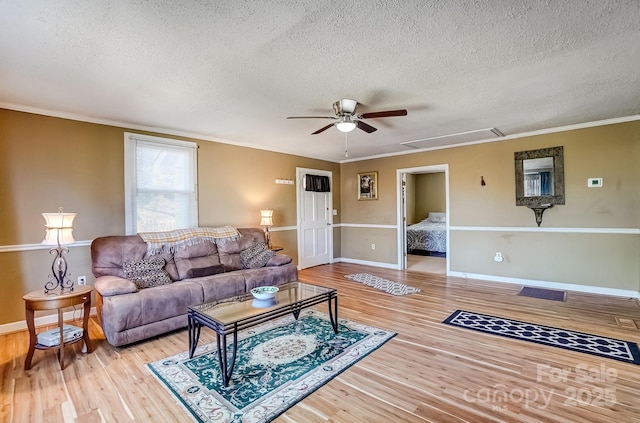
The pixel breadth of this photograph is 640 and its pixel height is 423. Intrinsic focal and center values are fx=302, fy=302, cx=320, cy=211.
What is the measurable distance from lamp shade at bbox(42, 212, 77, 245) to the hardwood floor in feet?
3.49

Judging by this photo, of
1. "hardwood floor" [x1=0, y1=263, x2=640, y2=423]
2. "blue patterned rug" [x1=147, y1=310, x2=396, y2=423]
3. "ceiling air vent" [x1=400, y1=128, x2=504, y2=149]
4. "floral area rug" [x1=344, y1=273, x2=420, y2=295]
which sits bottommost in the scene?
"hardwood floor" [x1=0, y1=263, x2=640, y2=423]

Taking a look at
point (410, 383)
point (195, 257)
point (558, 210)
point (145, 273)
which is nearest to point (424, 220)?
point (558, 210)

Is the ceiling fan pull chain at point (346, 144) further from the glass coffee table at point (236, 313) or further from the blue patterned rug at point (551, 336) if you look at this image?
the blue patterned rug at point (551, 336)

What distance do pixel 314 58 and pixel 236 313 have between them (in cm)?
219

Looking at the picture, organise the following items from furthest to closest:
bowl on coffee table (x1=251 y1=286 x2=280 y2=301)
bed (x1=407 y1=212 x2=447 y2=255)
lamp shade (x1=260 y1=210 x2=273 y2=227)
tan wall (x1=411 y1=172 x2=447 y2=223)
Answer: tan wall (x1=411 y1=172 x2=447 y2=223) → bed (x1=407 y1=212 x2=447 y2=255) → lamp shade (x1=260 y1=210 x2=273 y2=227) → bowl on coffee table (x1=251 y1=286 x2=280 y2=301)

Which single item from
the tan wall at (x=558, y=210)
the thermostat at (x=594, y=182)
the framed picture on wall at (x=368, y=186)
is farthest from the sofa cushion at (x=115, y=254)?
the thermostat at (x=594, y=182)

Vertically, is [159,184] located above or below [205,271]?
above

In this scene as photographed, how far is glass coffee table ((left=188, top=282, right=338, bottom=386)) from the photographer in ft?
7.46

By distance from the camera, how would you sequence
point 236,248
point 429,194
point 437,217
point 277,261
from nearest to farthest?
point 277,261 → point 236,248 → point 437,217 → point 429,194

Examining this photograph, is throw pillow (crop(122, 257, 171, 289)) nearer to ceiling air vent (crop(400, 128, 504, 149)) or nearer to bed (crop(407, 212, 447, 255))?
ceiling air vent (crop(400, 128, 504, 149))

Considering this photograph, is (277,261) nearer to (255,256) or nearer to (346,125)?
(255,256)

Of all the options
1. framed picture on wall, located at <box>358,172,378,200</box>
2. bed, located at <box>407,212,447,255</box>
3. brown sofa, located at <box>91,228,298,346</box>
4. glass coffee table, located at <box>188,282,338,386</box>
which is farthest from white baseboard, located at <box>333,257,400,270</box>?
glass coffee table, located at <box>188,282,338,386</box>

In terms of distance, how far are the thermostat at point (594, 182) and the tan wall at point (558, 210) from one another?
1.8 inches

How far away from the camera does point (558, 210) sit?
4754mm
